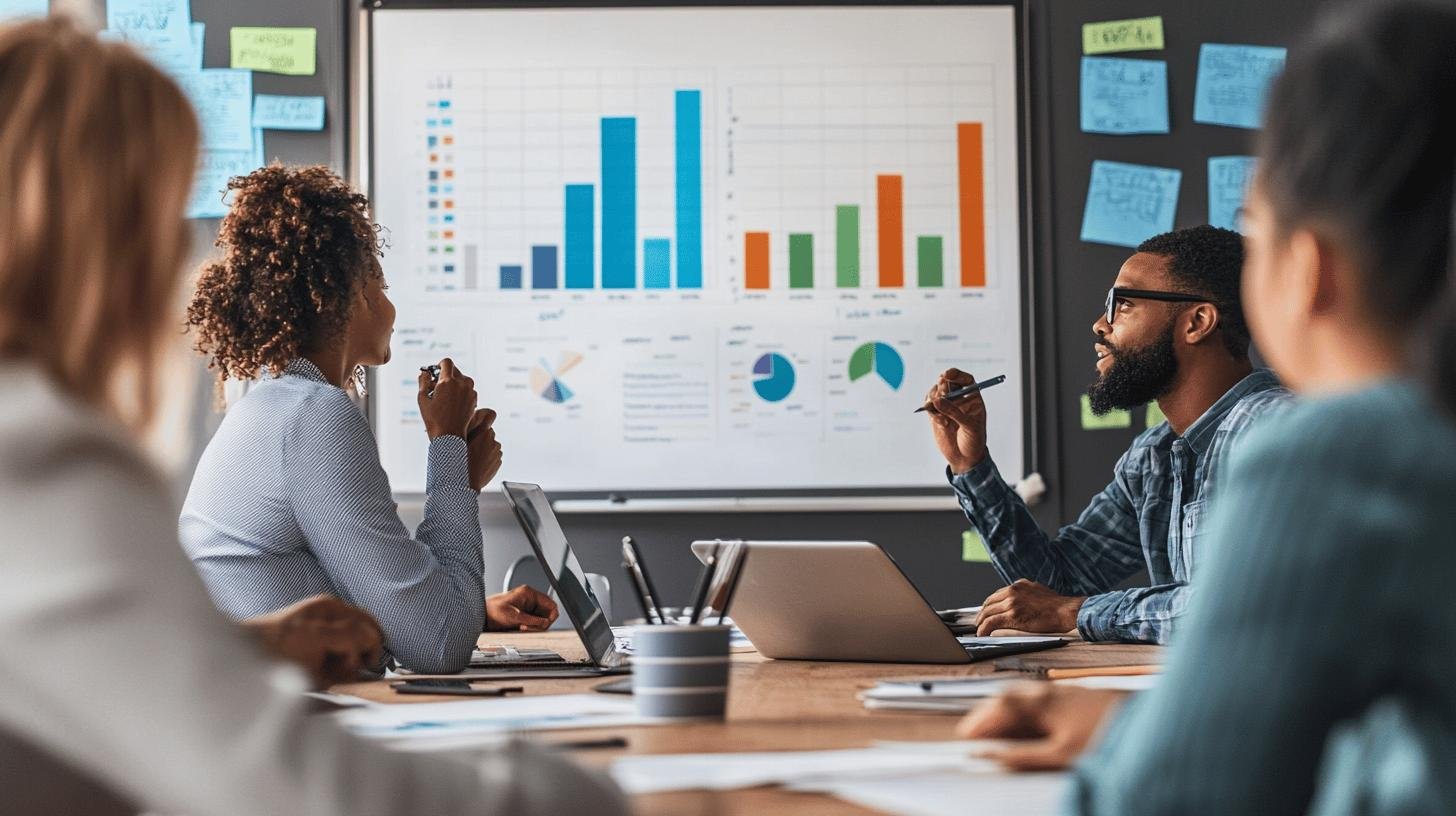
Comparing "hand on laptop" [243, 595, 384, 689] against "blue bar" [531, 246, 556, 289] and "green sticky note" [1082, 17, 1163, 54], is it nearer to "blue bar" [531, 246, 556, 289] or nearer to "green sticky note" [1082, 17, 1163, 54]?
"blue bar" [531, 246, 556, 289]

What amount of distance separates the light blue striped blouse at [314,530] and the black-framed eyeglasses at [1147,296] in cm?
133

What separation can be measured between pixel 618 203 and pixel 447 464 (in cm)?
165

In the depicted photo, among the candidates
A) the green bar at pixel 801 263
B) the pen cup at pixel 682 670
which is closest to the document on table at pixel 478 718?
the pen cup at pixel 682 670

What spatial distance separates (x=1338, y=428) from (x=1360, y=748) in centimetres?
17

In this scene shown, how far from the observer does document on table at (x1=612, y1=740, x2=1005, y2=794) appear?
87 cm

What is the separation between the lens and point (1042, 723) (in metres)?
0.99

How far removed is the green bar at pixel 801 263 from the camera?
3.42m

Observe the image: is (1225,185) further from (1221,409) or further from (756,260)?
(1221,409)

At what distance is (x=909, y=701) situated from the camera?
124cm

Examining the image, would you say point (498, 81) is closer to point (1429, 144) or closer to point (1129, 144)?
point (1129, 144)

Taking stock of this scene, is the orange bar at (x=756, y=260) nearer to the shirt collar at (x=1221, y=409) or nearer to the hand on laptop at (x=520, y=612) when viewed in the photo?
the hand on laptop at (x=520, y=612)

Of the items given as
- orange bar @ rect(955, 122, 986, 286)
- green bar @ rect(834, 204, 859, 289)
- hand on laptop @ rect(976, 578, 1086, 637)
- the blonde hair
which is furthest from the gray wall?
the blonde hair

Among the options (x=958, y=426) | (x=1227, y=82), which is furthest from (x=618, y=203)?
(x=1227, y=82)

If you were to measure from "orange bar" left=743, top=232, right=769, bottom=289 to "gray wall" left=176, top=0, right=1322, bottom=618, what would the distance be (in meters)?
0.57
